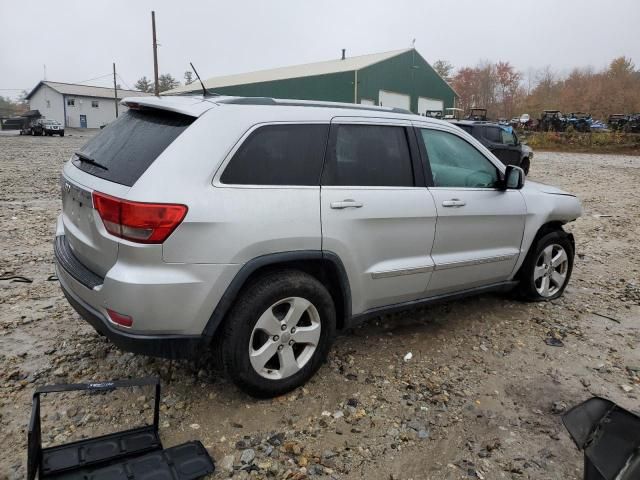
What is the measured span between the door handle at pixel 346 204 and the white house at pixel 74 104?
61.6m

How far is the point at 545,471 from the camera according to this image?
2521 millimetres

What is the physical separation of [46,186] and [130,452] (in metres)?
10.2

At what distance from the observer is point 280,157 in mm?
2908

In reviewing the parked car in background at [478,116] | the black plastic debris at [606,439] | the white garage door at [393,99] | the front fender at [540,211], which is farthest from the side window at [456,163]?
the white garage door at [393,99]

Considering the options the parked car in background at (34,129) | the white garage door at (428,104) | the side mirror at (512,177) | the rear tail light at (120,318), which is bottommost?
the rear tail light at (120,318)

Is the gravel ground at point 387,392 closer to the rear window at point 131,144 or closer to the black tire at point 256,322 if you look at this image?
the black tire at point 256,322

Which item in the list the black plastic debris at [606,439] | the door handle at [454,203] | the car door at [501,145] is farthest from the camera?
the car door at [501,145]

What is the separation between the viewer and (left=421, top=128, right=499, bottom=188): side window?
3.68 metres

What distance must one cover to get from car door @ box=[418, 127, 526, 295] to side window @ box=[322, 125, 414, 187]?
23 cm

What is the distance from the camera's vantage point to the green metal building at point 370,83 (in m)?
34.6

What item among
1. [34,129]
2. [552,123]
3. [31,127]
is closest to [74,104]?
[31,127]

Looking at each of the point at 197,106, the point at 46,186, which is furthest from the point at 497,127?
the point at 197,106

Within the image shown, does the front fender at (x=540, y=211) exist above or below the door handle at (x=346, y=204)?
below

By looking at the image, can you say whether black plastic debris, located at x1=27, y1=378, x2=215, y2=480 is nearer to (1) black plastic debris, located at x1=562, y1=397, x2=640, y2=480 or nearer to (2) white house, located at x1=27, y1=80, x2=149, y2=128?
(1) black plastic debris, located at x1=562, y1=397, x2=640, y2=480
